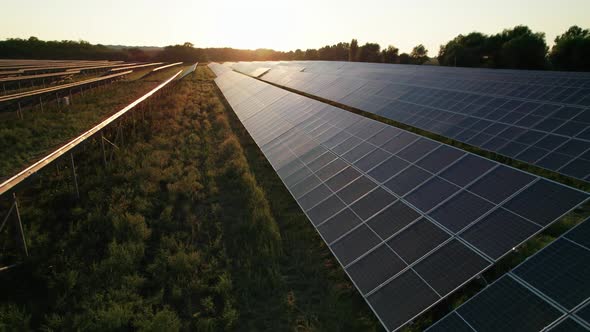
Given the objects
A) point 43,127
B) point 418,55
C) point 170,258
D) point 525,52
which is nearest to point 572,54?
point 525,52

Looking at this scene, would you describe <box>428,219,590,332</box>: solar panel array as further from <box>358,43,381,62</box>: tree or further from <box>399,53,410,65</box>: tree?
<box>358,43,381,62</box>: tree

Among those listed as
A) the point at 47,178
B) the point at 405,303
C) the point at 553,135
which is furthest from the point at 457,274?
the point at 47,178

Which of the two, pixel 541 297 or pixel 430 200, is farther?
pixel 430 200

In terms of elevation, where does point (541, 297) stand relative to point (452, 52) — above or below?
below

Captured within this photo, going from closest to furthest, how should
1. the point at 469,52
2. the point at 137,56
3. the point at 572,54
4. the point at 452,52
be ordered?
the point at 572,54 → the point at 469,52 → the point at 452,52 → the point at 137,56

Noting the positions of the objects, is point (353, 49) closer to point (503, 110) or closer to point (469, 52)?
point (469, 52)

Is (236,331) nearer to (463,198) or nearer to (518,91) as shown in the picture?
(463,198)

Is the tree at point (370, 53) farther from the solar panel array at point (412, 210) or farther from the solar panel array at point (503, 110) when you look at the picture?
the solar panel array at point (412, 210)
